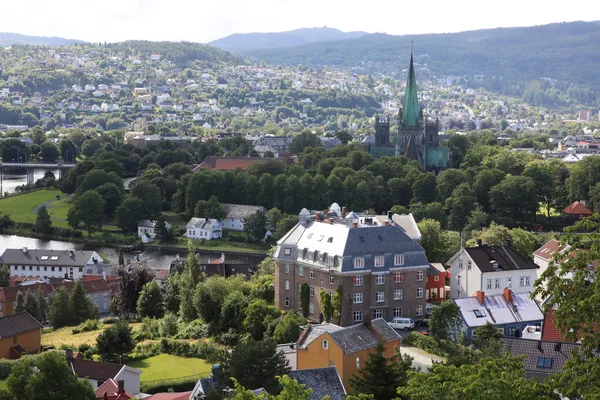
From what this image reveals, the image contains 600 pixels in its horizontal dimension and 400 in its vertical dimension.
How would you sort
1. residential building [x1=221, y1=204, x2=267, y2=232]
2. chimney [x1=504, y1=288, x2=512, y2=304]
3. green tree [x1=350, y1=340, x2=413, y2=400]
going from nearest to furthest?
green tree [x1=350, y1=340, x2=413, y2=400], chimney [x1=504, y1=288, x2=512, y2=304], residential building [x1=221, y1=204, x2=267, y2=232]

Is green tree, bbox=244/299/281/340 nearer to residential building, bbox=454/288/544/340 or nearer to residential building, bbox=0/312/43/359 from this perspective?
residential building, bbox=454/288/544/340

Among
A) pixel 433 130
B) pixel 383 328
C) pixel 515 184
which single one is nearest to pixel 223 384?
pixel 383 328

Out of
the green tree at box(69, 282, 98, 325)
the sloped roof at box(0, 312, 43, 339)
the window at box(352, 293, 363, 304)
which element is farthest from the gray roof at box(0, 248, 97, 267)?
the window at box(352, 293, 363, 304)

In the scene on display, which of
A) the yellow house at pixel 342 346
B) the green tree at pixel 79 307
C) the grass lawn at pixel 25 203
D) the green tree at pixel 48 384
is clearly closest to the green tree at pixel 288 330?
the yellow house at pixel 342 346

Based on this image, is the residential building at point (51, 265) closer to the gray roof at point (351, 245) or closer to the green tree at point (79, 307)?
the green tree at point (79, 307)

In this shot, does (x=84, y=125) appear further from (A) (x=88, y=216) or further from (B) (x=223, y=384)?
(B) (x=223, y=384)

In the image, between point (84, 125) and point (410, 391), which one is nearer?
point (410, 391)
